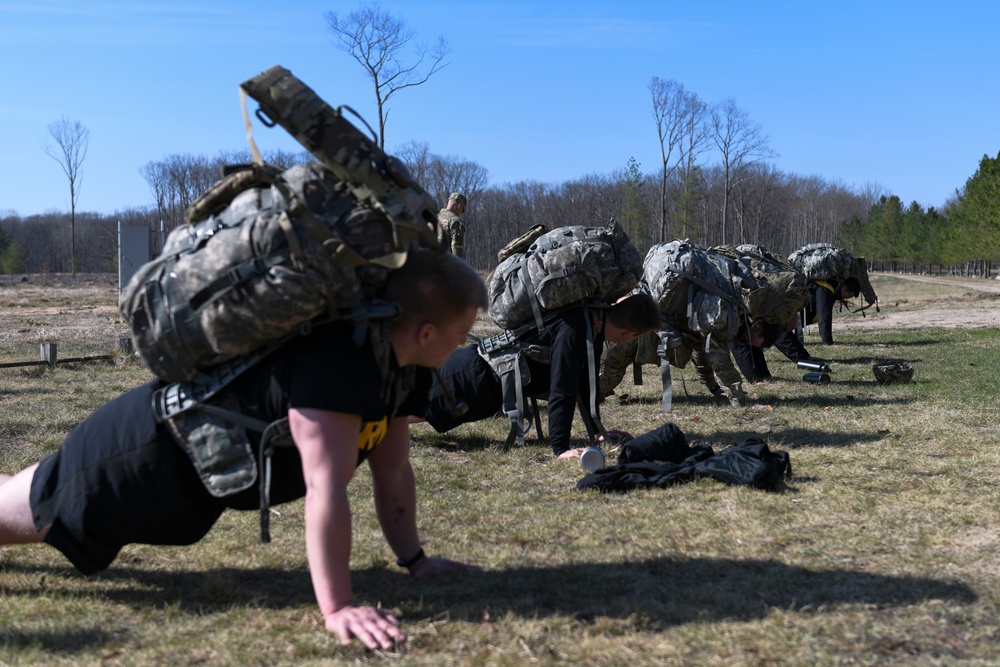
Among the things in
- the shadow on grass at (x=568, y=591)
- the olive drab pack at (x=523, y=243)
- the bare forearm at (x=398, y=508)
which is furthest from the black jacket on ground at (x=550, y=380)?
the bare forearm at (x=398, y=508)

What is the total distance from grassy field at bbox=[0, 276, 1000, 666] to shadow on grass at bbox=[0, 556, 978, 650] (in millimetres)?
13

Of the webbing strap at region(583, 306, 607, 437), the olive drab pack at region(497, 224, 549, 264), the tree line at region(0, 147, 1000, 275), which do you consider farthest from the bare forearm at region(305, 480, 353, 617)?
the tree line at region(0, 147, 1000, 275)

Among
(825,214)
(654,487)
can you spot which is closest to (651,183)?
(825,214)

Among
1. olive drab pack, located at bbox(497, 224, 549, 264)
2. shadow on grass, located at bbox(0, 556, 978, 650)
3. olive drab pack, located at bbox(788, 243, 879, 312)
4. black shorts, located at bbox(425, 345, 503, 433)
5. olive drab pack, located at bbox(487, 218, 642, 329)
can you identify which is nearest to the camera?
shadow on grass, located at bbox(0, 556, 978, 650)

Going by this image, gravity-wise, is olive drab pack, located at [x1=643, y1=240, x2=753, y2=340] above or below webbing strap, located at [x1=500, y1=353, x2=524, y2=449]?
above

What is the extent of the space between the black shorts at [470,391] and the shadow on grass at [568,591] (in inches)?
129

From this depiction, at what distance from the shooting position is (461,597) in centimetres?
397

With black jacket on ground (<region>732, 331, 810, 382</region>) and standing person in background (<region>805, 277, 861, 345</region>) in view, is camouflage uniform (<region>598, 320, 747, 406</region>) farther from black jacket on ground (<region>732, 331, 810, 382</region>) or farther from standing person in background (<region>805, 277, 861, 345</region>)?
standing person in background (<region>805, 277, 861, 345</region>)

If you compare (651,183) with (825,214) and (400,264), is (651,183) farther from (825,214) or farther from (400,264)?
(400,264)

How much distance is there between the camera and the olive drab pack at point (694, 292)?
1017 centimetres

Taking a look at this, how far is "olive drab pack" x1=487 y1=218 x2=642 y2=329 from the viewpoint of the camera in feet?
23.6

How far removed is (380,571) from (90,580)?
127cm

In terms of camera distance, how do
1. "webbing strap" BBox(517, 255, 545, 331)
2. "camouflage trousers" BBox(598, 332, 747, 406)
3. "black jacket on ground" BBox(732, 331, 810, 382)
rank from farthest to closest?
"black jacket on ground" BBox(732, 331, 810, 382)
"camouflage trousers" BBox(598, 332, 747, 406)
"webbing strap" BBox(517, 255, 545, 331)

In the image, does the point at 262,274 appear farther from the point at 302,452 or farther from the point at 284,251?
the point at 302,452
